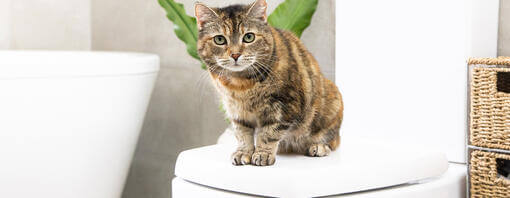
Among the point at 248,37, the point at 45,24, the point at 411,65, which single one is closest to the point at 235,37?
the point at 248,37

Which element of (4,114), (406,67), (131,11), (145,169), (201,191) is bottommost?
(145,169)

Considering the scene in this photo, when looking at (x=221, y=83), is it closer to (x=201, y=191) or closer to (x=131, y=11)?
(x=201, y=191)

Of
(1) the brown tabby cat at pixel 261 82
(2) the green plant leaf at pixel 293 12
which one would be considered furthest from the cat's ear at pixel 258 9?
(2) the green plant leaf at pixel 293 12

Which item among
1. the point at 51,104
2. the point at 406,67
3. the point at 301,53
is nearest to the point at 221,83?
the point at 301,53

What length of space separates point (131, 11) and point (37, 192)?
36.6 inches

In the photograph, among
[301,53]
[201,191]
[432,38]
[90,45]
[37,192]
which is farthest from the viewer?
[90,45]

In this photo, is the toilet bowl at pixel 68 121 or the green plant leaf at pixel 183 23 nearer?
the toilet bowl at pixel 68 121

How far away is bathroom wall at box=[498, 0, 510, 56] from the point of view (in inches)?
51.9

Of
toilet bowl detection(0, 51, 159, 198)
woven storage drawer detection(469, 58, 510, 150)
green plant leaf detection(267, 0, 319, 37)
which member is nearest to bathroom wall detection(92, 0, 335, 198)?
toilet bowl detection(0, 51, 159, 198)

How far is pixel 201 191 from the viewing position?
3.34 feet

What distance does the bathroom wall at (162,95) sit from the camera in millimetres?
2100

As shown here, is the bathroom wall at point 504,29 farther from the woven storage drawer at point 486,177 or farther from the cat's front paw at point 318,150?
the cat's front paw at point 318,150

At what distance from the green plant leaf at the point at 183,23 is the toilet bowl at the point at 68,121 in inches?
8.0

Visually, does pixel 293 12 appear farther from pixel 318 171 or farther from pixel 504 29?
pixel 318 171
